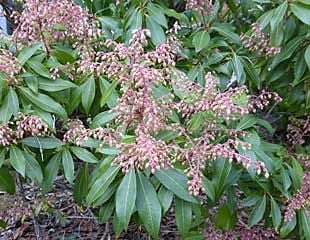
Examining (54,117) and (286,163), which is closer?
(54,117)

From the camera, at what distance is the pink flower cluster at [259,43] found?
65.0 inches

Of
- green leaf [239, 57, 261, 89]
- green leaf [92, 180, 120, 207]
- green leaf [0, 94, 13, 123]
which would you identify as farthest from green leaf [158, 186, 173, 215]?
green leaf [239, 57, 261, 89]

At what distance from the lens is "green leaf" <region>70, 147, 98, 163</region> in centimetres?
153

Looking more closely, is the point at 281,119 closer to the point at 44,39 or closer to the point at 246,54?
the point at 246,54

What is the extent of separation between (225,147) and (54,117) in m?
0.53

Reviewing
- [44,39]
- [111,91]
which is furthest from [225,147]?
[44,39]

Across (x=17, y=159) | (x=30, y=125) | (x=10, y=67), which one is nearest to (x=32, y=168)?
(x=17, y=159)

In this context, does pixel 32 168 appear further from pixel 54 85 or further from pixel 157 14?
pixel 157 14

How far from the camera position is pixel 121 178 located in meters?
1.41

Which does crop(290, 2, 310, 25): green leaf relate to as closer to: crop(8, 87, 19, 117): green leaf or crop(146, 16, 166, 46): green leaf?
crop(146, 16, 166, 46): green leaf

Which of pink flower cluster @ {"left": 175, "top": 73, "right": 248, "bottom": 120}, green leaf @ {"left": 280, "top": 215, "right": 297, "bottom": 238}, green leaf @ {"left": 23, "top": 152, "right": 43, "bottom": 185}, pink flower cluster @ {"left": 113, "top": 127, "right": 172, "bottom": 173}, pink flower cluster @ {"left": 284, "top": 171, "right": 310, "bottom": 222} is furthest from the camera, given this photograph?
green leaf @ {"left": 280, "top": 215, "right": 297, "bottom": 238}

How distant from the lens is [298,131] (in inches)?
73.2

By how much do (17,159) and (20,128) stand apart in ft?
0.31

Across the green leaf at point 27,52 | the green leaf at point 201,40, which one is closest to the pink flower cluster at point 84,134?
the green leaf at point 27,52
